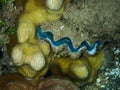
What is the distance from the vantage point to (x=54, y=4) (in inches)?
105

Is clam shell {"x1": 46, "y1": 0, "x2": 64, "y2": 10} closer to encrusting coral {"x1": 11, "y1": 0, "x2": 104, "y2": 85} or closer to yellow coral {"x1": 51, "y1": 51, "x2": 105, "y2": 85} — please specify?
encrusting coral {"x1": 11, "y1": 0, "x2": 104, "y2": 85}

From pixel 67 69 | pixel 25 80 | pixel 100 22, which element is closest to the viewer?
pixel 100 22

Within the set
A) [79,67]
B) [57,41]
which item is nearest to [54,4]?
[57,41]

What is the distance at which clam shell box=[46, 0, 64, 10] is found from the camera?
2645 millimetres

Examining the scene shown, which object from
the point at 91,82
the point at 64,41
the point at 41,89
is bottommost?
the point at 91,82

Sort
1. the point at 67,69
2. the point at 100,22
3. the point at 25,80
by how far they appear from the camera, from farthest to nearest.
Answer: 1. the point at 67,69
2. the point at 25,80
3. the point at 100,22

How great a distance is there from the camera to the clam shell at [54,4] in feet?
8.68

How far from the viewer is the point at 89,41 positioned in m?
2.92

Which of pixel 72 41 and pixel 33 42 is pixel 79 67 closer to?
pixel 72 41

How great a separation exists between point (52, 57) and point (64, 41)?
27 cm

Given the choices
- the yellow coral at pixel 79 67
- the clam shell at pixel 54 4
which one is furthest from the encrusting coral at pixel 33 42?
the yellow coral at pixel 79 67

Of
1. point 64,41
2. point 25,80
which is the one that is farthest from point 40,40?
point 25,80

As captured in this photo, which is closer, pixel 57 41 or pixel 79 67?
pixel 57 41

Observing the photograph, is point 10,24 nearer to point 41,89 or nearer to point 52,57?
point 52,57
